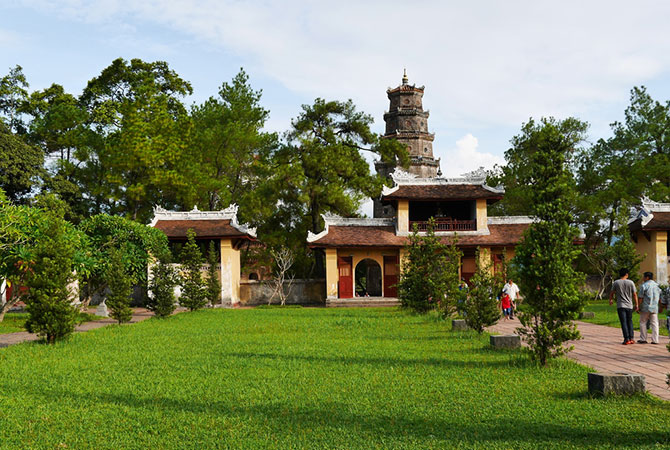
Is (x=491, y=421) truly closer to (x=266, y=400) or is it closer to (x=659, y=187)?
(x=266, y=400)

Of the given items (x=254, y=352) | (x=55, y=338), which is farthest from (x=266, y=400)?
(x=55, y=338)

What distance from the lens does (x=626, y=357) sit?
9.84 metres

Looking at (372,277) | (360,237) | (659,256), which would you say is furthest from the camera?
(372,277)

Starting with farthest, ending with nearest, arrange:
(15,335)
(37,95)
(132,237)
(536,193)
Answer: (37,95) < (132,237) < (15,335) < (536,193)

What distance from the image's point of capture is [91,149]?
31.5 metres

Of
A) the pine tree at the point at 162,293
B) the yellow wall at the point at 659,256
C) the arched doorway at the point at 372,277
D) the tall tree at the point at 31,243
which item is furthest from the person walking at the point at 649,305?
the arched doorway at the point at 372,277

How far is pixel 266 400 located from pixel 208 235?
866 inches

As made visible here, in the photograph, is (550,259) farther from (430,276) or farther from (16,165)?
(16,165)

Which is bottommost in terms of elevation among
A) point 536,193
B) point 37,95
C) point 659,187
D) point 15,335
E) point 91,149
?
point 15,335

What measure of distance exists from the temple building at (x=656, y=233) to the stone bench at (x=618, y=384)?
24.9m

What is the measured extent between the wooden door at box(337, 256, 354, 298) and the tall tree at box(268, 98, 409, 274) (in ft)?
11.6

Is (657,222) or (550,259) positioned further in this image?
(657,222)

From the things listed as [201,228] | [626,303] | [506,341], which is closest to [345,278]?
[201,228]

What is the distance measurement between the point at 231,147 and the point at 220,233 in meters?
6.69
